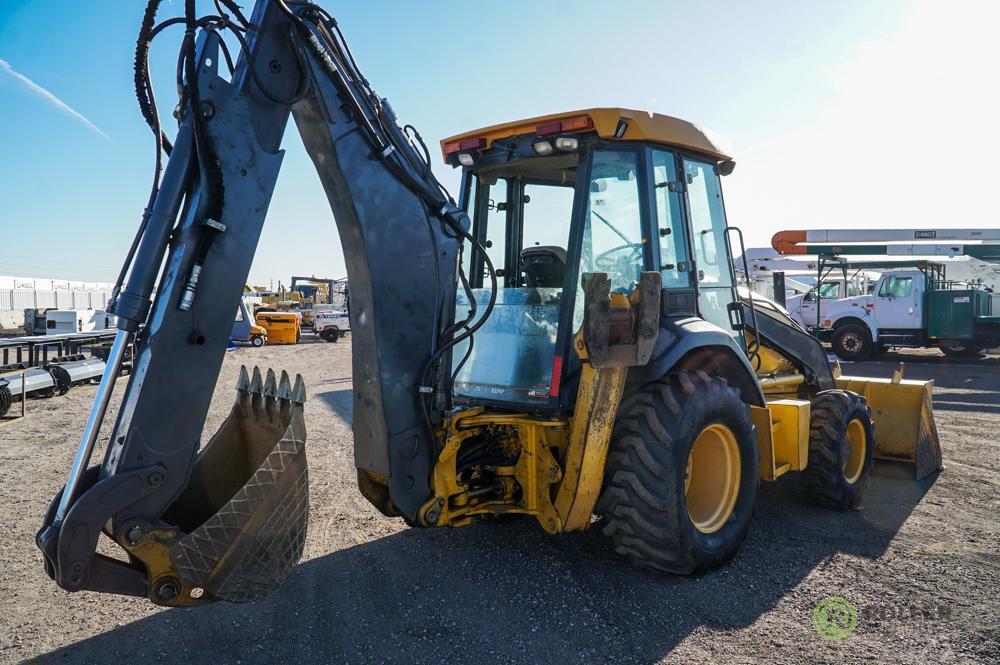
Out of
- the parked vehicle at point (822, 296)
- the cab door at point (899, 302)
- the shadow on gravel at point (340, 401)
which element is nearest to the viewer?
the shadow on gravel at point (340, 401)

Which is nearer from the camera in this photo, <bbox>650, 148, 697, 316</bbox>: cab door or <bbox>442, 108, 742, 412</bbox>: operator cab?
<bbox>442, 108, 742, 412</bbox>: operator cab

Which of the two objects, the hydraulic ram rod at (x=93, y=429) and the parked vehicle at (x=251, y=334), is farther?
the parked vehicle at (x=251, y=334)

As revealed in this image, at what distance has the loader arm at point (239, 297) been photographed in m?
2.37

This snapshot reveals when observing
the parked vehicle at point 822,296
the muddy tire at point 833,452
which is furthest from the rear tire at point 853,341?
the muddy tire at point 833,452

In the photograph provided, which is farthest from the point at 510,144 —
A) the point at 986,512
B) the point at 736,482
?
the point at 986,512

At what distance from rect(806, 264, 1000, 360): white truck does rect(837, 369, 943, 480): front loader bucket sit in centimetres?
1192

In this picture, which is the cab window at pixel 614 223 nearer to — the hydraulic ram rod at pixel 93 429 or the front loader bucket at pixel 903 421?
the hydraulic ram rod at pixel 93 429

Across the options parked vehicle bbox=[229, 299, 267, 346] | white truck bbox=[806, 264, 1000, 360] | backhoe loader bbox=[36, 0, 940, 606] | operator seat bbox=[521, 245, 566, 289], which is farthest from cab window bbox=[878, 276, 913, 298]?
parked vehicle bbox=[229, 299, 267, 346]

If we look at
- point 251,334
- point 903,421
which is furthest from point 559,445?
point 251,334

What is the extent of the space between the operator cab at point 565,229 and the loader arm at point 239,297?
436mm

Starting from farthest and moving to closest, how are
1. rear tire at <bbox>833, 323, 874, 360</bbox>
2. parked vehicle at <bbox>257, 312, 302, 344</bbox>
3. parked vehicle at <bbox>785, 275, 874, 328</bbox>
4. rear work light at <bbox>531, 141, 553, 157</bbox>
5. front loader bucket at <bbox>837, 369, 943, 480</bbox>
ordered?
1. parked vehicle at <bbox>257, 312, 302, 344</bbox>
2. parked vehicle at <bbox>785, 275, 874, 328</bbox>
3. rear tire at <bbox>833, 323, 874, 360</bbox>
4. front loader bucket at <bbox>837, 369, 943, 480</bbox>
5. rear work light at <bbox>531, 141, 553, 157</bbox>

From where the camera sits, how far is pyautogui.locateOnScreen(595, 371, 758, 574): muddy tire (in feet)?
11.1

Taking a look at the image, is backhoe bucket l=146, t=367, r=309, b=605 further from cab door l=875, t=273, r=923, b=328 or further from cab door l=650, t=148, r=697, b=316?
cab door l=875, t=273, r=923, b=328

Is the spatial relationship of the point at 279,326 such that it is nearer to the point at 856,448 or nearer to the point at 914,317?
the point at 914,317
